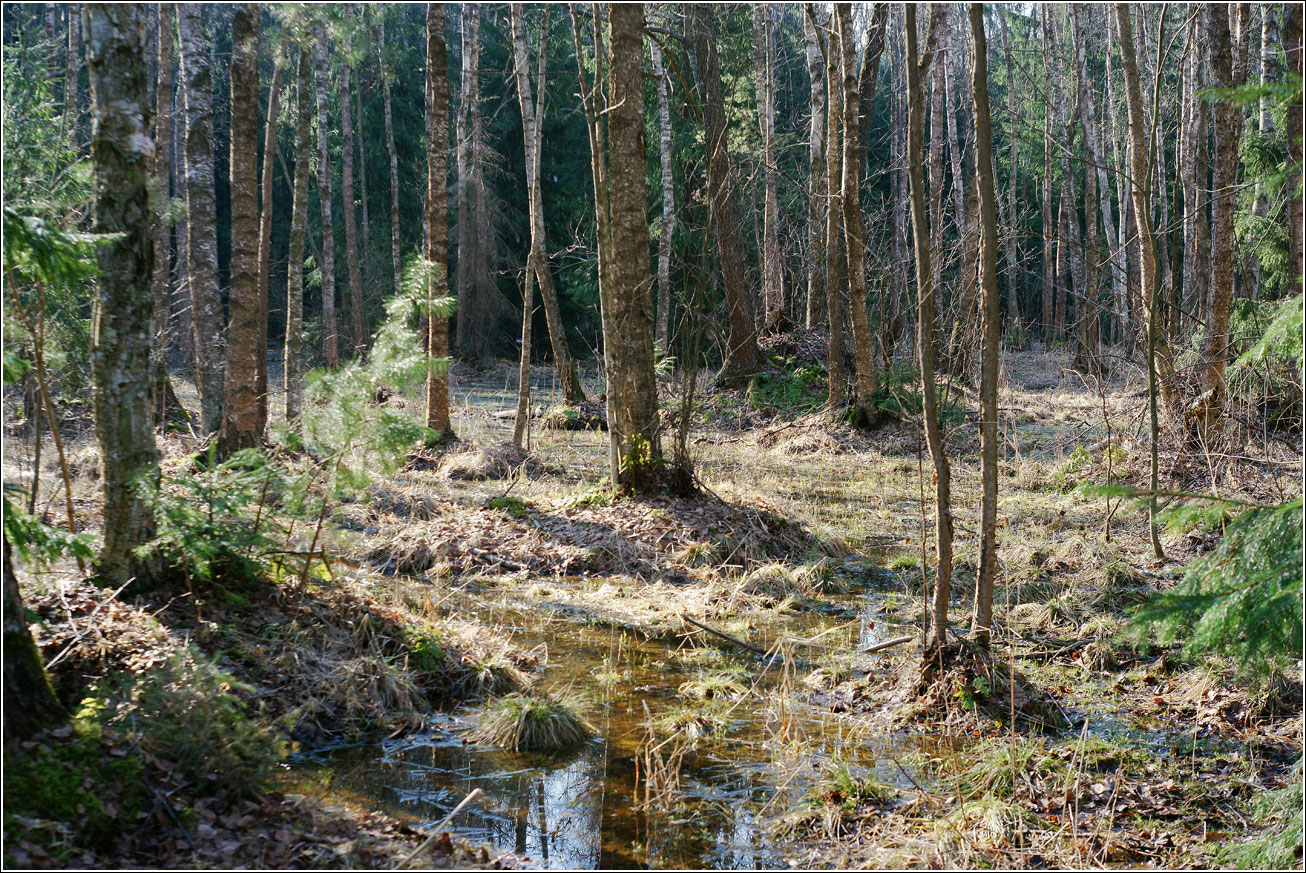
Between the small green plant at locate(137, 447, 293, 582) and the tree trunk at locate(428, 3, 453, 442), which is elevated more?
the tree trunk at locate(428, 3, 453, 442)

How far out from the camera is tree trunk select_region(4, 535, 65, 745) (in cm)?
338

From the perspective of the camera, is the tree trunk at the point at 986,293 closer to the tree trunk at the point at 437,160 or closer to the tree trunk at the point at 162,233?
the tree trunk at the point at 437,160

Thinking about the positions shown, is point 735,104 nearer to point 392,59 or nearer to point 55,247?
point 392,59

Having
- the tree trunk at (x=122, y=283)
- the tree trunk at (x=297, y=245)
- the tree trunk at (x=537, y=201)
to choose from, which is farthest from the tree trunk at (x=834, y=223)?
the tree trunk at (x=122, y=283)

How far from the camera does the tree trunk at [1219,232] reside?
31.2 feet

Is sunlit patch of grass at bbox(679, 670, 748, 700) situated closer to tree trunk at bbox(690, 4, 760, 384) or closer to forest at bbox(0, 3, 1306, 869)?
forest at bbox(0, 3, 1306, 869)

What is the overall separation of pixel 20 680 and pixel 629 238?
22.3 ft

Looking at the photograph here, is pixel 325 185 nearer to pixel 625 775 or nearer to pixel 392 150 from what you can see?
pixel 392 150

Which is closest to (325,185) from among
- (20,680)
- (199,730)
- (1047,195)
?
(199,730)

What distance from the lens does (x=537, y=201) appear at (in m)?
13.8

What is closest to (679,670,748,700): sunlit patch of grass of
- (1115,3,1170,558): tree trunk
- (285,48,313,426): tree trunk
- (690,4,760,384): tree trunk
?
(1115,3,1170,558): tree trunk

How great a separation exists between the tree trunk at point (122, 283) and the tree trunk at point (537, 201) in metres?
8.31

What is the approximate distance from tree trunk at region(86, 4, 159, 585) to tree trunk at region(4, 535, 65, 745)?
118 centimetres

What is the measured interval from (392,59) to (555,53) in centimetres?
579
